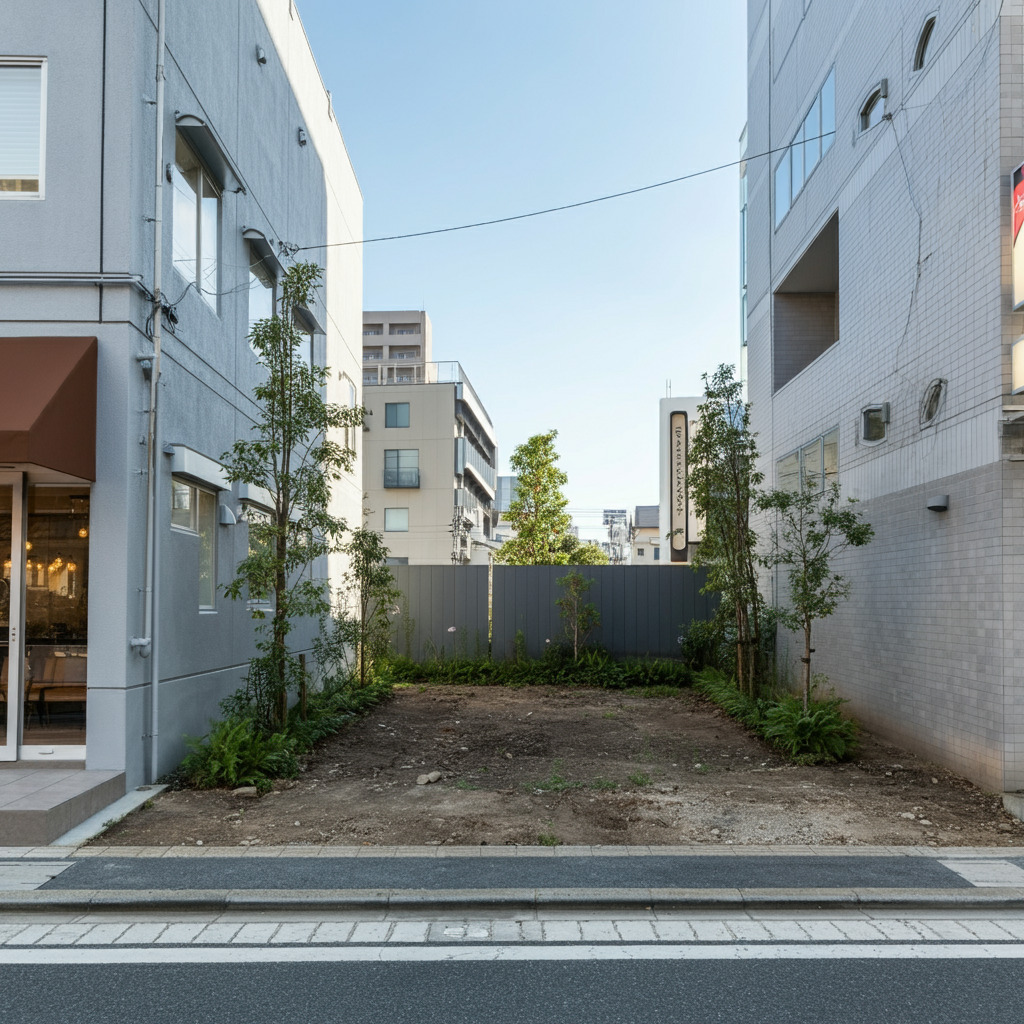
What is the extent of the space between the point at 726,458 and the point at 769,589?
4041 mm

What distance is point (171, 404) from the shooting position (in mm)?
9023

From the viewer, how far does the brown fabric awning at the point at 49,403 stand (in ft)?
23.4

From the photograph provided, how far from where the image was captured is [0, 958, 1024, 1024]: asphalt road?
13.7ft

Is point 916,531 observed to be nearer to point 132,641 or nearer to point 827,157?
point 827,157

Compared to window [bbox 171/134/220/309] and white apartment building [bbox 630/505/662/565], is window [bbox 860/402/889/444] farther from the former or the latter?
white apartment building [bbox 630/505/662/565]

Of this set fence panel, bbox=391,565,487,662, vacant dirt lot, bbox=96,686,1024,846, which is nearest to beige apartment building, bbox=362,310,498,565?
fence panel, bbox=391,565,487,662

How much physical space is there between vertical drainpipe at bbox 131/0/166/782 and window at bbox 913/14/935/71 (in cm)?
786

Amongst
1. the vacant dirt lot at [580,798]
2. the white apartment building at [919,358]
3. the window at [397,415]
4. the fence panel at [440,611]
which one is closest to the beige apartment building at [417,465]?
the window at [397,415]

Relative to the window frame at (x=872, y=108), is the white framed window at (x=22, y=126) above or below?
below

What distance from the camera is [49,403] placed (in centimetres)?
741

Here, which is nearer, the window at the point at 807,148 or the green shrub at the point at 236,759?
the green shrub at the point at 236,759

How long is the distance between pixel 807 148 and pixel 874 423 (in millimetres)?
5675

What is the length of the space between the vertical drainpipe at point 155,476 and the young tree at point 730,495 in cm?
829

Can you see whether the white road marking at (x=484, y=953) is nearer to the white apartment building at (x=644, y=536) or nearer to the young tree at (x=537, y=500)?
the young tree at (x=537, y=500)
